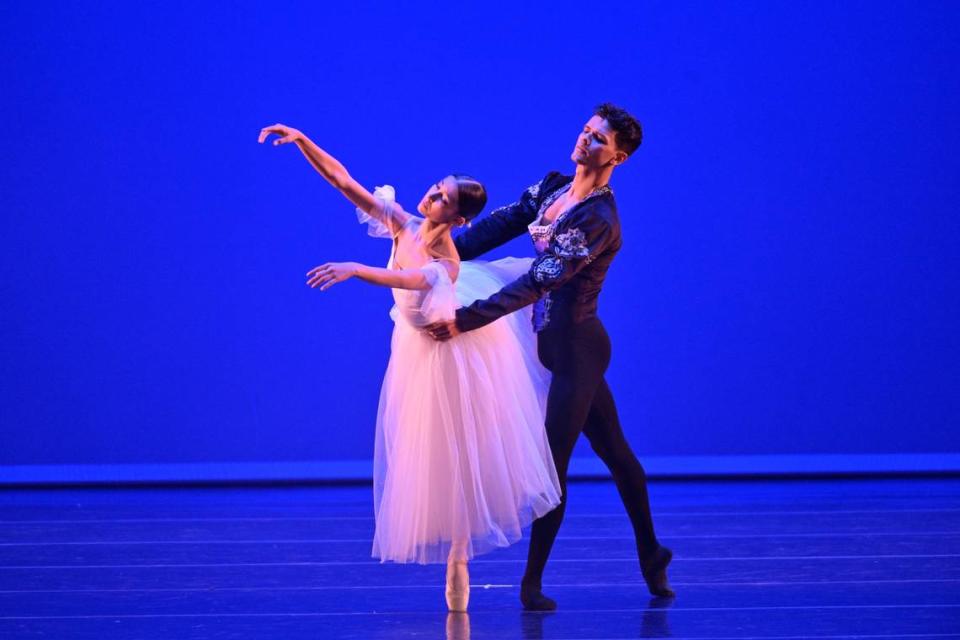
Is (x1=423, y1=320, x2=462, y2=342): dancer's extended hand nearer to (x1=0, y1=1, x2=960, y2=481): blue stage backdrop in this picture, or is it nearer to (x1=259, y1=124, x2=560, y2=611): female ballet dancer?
(x1=259, y1=124, x2=560, y2=611): female ballet dancer

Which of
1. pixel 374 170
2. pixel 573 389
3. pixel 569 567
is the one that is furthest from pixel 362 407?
pixel 573 389

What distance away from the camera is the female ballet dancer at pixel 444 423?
2781 millimetres

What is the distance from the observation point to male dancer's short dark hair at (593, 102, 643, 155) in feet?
9.63

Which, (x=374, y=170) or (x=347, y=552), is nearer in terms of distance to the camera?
(x=347, y=552)

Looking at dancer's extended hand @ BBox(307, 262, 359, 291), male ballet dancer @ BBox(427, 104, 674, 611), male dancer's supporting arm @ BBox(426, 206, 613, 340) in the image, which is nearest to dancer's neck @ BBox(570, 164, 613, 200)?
male ballet dancer @ BBox(427, 104, 674, 611)

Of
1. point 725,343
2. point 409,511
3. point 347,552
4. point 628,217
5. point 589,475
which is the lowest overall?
point 409,511

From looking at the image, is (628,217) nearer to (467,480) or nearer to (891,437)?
(891,437)

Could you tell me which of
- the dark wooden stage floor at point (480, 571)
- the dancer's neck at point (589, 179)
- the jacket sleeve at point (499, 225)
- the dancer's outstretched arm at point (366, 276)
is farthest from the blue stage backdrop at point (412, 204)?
the dancer's outstretched arm at point (366, 276)

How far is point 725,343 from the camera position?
5.31 m

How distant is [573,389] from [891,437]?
2959mm

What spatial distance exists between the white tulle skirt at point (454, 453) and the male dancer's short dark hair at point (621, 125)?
54 centimetres

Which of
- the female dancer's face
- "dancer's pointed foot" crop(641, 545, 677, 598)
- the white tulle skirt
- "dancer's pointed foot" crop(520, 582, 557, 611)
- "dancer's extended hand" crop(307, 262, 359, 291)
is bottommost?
"dancer's pointed foot" crop(520, 582, 557, 611)

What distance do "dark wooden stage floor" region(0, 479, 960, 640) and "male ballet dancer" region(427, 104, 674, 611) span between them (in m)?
0.18

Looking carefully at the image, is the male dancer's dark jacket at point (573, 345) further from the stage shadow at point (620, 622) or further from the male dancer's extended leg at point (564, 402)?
the stage shadow at point (620, 622)
